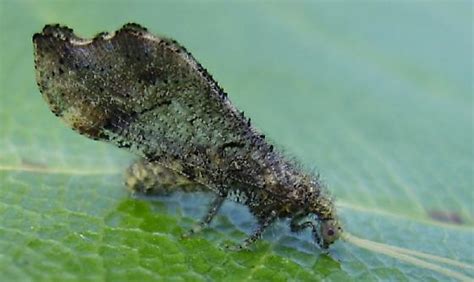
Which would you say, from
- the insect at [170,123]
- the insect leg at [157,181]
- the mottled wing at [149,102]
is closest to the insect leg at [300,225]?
the insect at [170,123]

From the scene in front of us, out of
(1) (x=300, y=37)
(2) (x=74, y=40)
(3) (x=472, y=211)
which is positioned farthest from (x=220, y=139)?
(1) (x=300, y=37)

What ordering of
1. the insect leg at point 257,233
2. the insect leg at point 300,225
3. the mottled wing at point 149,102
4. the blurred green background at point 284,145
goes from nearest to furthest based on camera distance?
the blurred green background at point 284,145 → the mottled wing at point 149,102 → the insect leg at point 257,233 → the insect leg at point 300,225

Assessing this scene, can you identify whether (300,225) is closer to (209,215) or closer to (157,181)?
(209,215)

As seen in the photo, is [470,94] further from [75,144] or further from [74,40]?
[74,40]

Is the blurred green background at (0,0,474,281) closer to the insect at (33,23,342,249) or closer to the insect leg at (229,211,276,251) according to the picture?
the insect leg at (229,211,276,251)

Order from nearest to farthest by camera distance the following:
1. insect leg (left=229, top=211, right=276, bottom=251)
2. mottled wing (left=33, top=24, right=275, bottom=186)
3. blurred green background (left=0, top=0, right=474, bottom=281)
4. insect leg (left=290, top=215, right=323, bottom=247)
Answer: blurred green background (left=0, top=0, right=474, bottom=281) < mottled wing (left=33, top=24, right=275, bottom=186) < insect leg (left=229, top=211, right=276, bottom=251) < insect leg (left=290, top=215, right=323, bottom=247)

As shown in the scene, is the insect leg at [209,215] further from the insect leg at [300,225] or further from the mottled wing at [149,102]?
the insect leg at [300,225]

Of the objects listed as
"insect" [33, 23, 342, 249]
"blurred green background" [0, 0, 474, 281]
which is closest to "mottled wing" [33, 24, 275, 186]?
"insect" [33, 23, 342, 249]
